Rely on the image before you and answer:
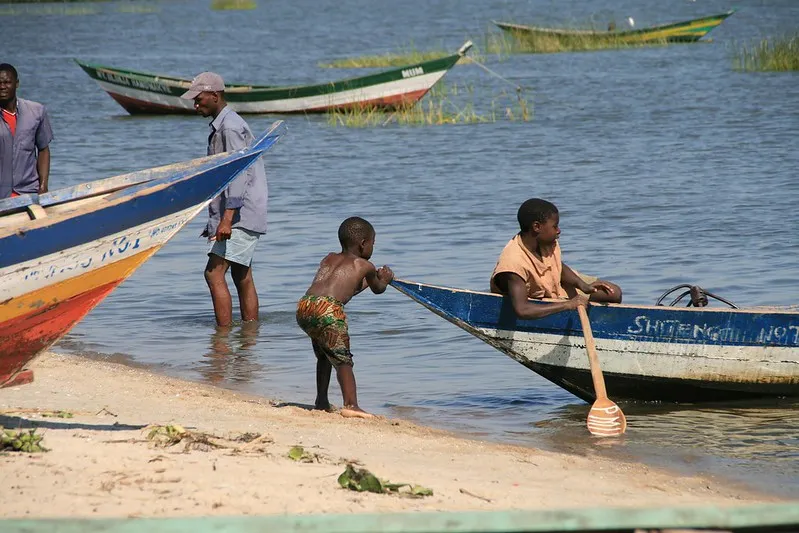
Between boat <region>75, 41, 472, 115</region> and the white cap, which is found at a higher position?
boat <region>75, 41, 472, 115</region>

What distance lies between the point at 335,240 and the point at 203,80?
4114 mm

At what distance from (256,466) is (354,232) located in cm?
166

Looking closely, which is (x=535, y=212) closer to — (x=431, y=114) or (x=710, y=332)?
(x=710, y=332)

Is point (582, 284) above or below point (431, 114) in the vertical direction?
below

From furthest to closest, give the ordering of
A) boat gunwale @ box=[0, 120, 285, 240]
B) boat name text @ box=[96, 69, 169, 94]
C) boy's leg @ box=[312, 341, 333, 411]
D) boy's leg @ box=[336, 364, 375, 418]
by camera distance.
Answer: boat name text @ box=[96, 69, 169, 94] < boy's leg @ box=[312, 341, 333, 411] < boy's leg @ box=[336, 364, 375, 418] < boat gunwale @ box=[0, 120, 285, 240]

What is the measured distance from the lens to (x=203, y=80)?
7.30m

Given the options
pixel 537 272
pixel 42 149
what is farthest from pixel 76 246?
pixel 42 149

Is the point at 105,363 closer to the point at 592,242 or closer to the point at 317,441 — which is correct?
the point at 317,441

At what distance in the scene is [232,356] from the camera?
318 inches

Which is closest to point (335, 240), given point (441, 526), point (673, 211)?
point (673, 211)

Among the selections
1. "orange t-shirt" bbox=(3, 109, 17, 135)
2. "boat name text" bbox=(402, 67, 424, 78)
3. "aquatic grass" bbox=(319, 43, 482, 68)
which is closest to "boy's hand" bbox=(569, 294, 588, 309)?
"orange t-shirt" bbox=(3, 109, 17, 135)

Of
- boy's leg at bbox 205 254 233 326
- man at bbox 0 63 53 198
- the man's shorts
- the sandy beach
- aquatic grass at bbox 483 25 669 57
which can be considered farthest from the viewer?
aquatic grass at bbox 483 25 669 57

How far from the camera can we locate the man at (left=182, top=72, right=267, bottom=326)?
7348mm

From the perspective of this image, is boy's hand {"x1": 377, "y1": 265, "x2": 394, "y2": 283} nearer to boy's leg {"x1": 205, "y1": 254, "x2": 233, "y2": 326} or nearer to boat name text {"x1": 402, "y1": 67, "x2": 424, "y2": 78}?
boy's leg {"x1": 205, "y1": 254, "x2": 233, "y2": 326}
